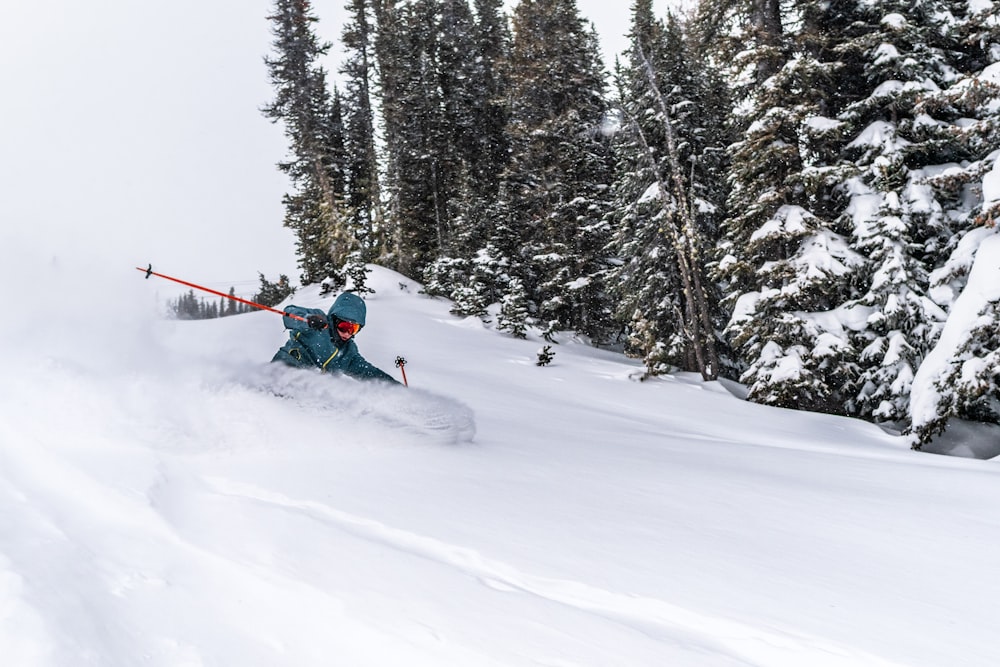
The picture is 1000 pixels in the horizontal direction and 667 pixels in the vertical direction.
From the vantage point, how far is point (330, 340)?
6.96 metres

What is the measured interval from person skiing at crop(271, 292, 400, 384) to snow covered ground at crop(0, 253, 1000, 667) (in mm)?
547

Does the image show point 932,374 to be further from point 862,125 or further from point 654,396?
point 862,125

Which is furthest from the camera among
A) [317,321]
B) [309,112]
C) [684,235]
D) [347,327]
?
[309,112]

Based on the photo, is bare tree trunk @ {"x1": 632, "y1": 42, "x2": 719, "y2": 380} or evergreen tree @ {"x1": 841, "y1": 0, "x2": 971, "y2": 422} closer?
evergreen tree @ {"x1": 841, "y1": 0, "x2": 971, "y2": 422}

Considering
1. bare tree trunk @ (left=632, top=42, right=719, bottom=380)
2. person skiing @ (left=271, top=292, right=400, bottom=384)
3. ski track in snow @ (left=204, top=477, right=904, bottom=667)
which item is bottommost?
ski track in snow @ (left=204, top=477, right=904, bottom=667)

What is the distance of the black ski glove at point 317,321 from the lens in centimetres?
656

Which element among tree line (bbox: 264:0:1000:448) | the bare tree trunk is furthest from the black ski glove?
the bare tree trunk

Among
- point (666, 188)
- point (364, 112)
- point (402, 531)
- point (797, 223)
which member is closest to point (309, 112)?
point (364, 112)

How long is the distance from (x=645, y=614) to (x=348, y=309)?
200 inches

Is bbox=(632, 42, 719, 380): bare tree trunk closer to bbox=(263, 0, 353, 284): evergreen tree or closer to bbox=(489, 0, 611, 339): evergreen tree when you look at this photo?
bbox=(489, 0, 611, 339): evergreen tree

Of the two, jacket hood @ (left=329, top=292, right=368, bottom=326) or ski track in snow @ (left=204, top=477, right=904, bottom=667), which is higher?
jacket hood @ (left=329, top=292, right=368, bottom=326)

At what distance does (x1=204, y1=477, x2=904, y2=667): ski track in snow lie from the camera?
2402 mm

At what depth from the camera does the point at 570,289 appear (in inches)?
873

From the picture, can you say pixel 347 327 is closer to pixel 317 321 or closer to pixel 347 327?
pixel 347 327
